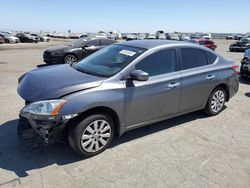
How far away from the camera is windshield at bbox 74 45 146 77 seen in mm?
3840

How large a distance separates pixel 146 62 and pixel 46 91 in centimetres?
165

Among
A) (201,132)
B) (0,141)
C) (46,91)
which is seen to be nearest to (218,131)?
(201,132)

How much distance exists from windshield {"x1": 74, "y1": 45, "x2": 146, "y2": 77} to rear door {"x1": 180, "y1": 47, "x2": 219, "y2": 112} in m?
1.00

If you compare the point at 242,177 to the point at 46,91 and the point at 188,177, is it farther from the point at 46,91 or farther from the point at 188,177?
the point at 46,91

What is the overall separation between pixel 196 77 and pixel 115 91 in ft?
6.11

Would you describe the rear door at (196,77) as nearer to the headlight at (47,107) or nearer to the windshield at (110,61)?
the windshield at (110,61)

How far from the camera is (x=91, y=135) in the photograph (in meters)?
3.51

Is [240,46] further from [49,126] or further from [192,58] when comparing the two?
[49,126]

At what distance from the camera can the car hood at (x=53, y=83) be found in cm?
329

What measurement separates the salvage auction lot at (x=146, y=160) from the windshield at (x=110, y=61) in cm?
122

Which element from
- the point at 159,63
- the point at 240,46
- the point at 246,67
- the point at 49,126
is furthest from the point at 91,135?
the point at 240,46

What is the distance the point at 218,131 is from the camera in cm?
461

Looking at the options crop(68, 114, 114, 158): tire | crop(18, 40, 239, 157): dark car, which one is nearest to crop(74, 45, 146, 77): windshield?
crop(18, 40, 239, 157): dark car

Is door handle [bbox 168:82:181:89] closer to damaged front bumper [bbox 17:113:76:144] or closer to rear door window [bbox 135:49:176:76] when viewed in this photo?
rear door window [bbox 135:49:176:76]
